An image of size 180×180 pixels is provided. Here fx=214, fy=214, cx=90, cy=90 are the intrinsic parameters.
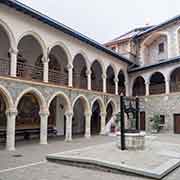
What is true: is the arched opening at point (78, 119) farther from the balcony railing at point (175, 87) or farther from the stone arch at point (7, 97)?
the stone arch at point (7, 97)

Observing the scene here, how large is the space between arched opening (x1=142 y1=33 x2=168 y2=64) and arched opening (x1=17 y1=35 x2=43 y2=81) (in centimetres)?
1411

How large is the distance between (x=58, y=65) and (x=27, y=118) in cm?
543

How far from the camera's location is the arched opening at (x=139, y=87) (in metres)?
25.3

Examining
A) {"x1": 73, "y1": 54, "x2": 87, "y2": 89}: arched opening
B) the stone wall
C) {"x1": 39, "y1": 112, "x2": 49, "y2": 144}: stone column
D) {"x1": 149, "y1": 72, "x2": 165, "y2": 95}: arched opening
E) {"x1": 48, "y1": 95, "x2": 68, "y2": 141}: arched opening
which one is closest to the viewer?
{"x1": 39, "y1": 112, "x2": 49, "y2": 144}: stone column

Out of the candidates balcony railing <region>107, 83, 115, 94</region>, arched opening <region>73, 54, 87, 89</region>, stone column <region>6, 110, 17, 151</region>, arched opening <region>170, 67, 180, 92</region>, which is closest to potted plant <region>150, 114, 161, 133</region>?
arched opening <region>170, 67, 180, 92</region>

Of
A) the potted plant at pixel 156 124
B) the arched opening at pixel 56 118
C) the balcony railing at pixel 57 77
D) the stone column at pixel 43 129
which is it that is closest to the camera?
the stone column at pixel 43 129

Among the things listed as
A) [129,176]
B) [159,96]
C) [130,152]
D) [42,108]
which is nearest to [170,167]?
[129,176]

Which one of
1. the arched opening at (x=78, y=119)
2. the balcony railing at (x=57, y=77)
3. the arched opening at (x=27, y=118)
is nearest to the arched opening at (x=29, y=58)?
the balcony railing at (x=57, y=77)

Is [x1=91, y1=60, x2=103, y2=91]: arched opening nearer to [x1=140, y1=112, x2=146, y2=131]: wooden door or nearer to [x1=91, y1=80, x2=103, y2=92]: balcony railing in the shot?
[x1=91, y1=80, x2=103, y2=92]: balcony railing

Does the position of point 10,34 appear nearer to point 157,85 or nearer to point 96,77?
point 96,77

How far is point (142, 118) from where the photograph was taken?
76.8 ft

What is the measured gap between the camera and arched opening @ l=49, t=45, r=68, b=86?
1812 centimetres

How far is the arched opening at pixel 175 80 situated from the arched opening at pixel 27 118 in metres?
13.7

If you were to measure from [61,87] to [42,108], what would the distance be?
2230mm
